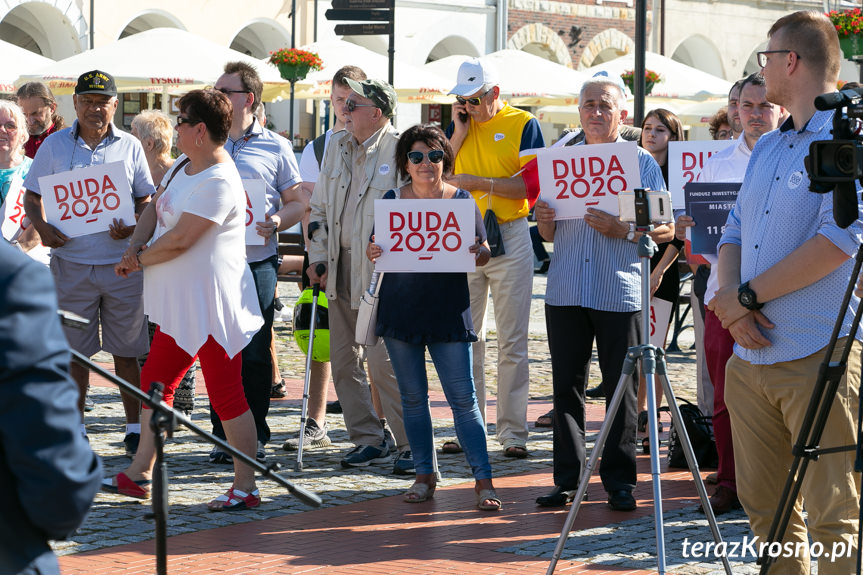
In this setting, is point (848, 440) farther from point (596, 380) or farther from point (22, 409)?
point (596, 380)

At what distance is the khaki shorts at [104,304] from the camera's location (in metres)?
7.80

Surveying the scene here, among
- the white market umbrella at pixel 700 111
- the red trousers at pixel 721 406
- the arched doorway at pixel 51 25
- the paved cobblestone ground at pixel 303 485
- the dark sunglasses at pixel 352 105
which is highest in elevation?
the arched doorway at pixel 51 25

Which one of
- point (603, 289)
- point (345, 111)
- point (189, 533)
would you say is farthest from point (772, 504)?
point (345, 111)

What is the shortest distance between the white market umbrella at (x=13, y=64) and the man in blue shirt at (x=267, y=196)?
11.2 metres

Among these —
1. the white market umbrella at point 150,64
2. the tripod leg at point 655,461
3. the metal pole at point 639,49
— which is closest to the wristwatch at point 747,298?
the tripod leg at point 655,461

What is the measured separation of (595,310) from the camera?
21.7ft

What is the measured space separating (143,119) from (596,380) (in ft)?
16.2

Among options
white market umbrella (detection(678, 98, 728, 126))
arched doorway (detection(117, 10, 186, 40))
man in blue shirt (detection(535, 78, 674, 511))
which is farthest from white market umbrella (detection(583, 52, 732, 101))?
man in blue shirt (detection(535, 78, 674, 511))

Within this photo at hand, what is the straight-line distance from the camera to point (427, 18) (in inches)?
1367

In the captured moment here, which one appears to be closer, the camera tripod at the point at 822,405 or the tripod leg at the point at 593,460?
the camera tripod at the point at 822,405

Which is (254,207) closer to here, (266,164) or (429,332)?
(266,164)

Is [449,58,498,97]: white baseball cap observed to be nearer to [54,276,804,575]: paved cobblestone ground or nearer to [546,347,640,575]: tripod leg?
[54,276,804,575]: paved cobblestone ground

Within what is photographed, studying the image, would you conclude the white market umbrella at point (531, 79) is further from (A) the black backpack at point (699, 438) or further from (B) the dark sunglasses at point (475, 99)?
(A) the black backpack at point (699, 438)

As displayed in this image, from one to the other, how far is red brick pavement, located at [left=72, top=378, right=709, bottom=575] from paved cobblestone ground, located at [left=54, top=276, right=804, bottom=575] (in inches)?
5.0
